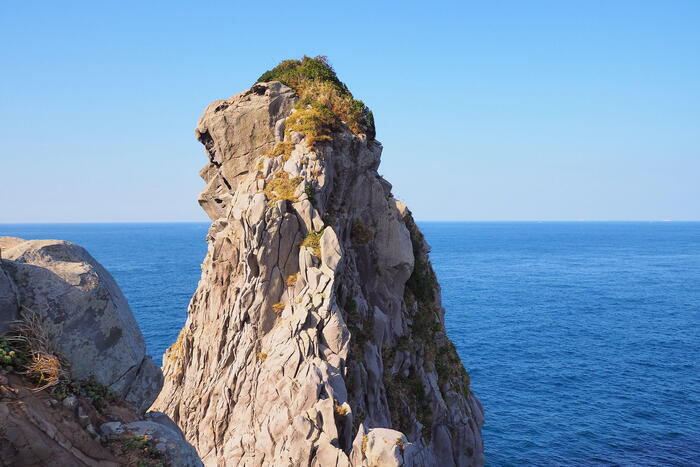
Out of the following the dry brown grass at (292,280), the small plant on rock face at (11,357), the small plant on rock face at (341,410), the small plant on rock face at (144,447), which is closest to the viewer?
the small plant on rock face at (11,357)

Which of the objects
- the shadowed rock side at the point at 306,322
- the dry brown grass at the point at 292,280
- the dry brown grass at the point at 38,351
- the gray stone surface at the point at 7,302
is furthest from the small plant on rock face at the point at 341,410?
the gray stone surface at the point at 7,302

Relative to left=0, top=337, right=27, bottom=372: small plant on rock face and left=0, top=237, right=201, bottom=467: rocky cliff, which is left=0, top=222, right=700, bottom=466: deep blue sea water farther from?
left=0, top=337, right=27, bottom=372: small plant on rock face

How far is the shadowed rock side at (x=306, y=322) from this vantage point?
2703cm

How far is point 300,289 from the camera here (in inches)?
1230

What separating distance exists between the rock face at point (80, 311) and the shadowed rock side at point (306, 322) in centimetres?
1394

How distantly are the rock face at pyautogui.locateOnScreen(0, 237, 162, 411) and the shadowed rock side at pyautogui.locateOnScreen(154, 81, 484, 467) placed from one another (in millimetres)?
13939

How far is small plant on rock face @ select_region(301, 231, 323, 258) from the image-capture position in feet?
102

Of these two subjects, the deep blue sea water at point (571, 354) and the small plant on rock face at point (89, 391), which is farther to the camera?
the deep blue sea water at point (571, 354)

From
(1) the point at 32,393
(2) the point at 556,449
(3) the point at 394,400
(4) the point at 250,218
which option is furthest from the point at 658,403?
(1) the point at 32,393

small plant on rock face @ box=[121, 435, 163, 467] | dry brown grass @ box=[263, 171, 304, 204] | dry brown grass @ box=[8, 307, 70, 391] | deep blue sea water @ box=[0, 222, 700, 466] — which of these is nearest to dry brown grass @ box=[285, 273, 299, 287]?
dry brown grass @ box=[263, 171, 304, 204]

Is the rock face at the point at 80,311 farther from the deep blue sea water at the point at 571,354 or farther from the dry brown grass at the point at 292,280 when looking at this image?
the deep blue sea water at the point at 571,354

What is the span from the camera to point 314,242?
3131 cm

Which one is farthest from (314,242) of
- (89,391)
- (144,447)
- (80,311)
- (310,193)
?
(144,447)

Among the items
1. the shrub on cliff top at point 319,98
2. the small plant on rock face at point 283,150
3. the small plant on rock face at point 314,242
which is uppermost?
the shrub on cliff top at point 319,98
